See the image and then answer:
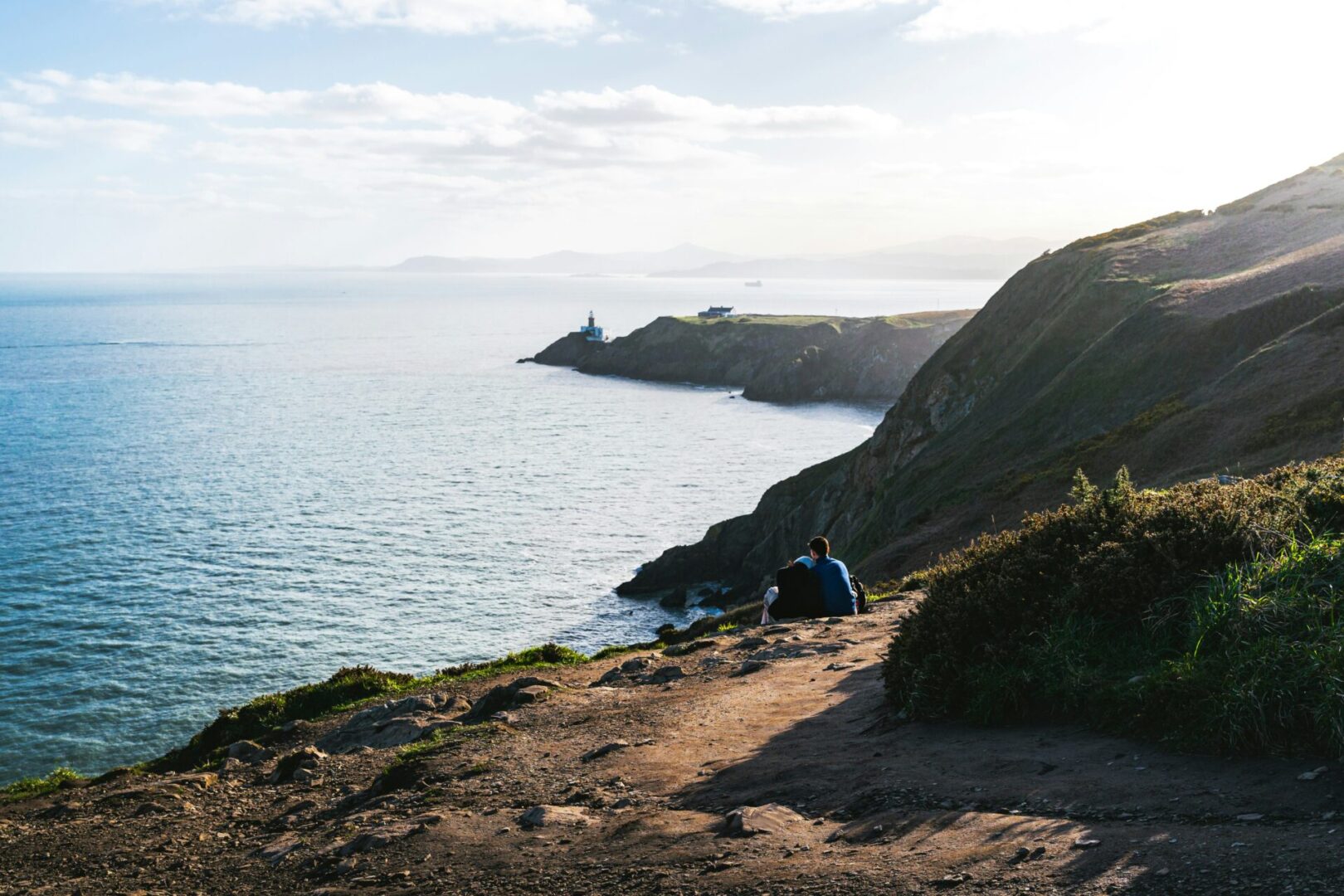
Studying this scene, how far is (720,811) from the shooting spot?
1010 centimetres

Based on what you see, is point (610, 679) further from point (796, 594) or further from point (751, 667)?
point (796, 594)

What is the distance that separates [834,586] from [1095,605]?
7.97m

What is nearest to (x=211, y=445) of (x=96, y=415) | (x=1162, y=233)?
(x=96, y=415)

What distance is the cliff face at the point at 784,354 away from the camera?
14388 cm

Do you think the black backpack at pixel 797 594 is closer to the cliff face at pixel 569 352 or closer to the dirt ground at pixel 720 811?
the dirt ground at pixel 720 811

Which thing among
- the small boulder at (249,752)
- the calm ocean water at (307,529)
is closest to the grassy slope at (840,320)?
the calm ocean water at (307,529)

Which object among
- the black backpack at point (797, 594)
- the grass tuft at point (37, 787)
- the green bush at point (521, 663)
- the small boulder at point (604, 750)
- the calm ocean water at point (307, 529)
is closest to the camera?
the small boulder at point (604, 750)

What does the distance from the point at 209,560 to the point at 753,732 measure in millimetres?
51340

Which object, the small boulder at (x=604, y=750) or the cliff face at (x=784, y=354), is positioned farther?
the cliff face at (x=784, y=354)

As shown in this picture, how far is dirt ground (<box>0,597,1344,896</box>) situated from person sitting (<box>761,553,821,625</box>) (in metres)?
2.14

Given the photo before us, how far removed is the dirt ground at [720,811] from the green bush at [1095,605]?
46 centimetres

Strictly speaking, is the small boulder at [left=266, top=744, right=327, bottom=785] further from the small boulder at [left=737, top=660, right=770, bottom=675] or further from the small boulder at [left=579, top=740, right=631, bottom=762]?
the small boulder at [left=737, top=660, right=770, bottom=675]

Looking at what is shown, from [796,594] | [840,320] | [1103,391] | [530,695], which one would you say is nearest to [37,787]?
[530,695]

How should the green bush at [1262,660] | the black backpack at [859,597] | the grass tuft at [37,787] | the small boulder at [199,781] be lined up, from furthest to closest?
1. the black backpack at [859,597]
2. the grass tuft at [37,787]
3. the small boulder at [199,781]
4. the green bush at [1262,660]
